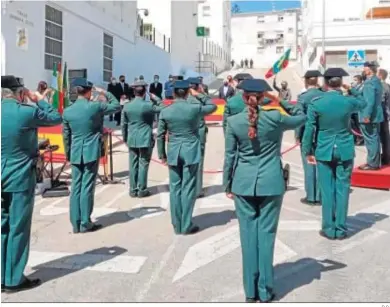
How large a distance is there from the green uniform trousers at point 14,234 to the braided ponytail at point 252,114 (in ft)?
→ 6.81

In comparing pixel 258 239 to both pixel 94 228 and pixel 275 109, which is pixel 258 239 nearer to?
pixel 275 109

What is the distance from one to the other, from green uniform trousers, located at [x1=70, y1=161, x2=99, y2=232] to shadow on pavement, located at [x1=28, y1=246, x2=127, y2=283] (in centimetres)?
81

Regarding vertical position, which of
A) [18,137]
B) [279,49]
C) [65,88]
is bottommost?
[18,137]

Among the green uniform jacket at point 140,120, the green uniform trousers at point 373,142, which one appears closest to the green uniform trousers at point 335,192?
the green uniform trousers at point 373,142

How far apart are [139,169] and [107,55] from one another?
1488 centimetres

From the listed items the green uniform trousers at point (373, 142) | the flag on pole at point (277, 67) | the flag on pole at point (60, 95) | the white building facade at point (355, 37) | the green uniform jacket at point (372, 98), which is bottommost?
the green uniform trousers at point (373, 142)

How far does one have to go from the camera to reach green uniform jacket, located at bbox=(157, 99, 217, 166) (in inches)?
251

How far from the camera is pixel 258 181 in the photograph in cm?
423

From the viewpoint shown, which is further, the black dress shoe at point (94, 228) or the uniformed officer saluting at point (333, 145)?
the black dress shoe at point (94, 228)

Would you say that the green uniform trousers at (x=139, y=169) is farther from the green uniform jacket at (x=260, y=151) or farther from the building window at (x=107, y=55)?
the building window at (x=107, y=55)

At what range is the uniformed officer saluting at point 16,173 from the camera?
4.50 metres

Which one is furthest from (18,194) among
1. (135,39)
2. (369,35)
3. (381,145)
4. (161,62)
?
(369,35)

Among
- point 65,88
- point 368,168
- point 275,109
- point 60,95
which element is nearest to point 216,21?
point 65,88

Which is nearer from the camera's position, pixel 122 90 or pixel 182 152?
pixel 182 152
